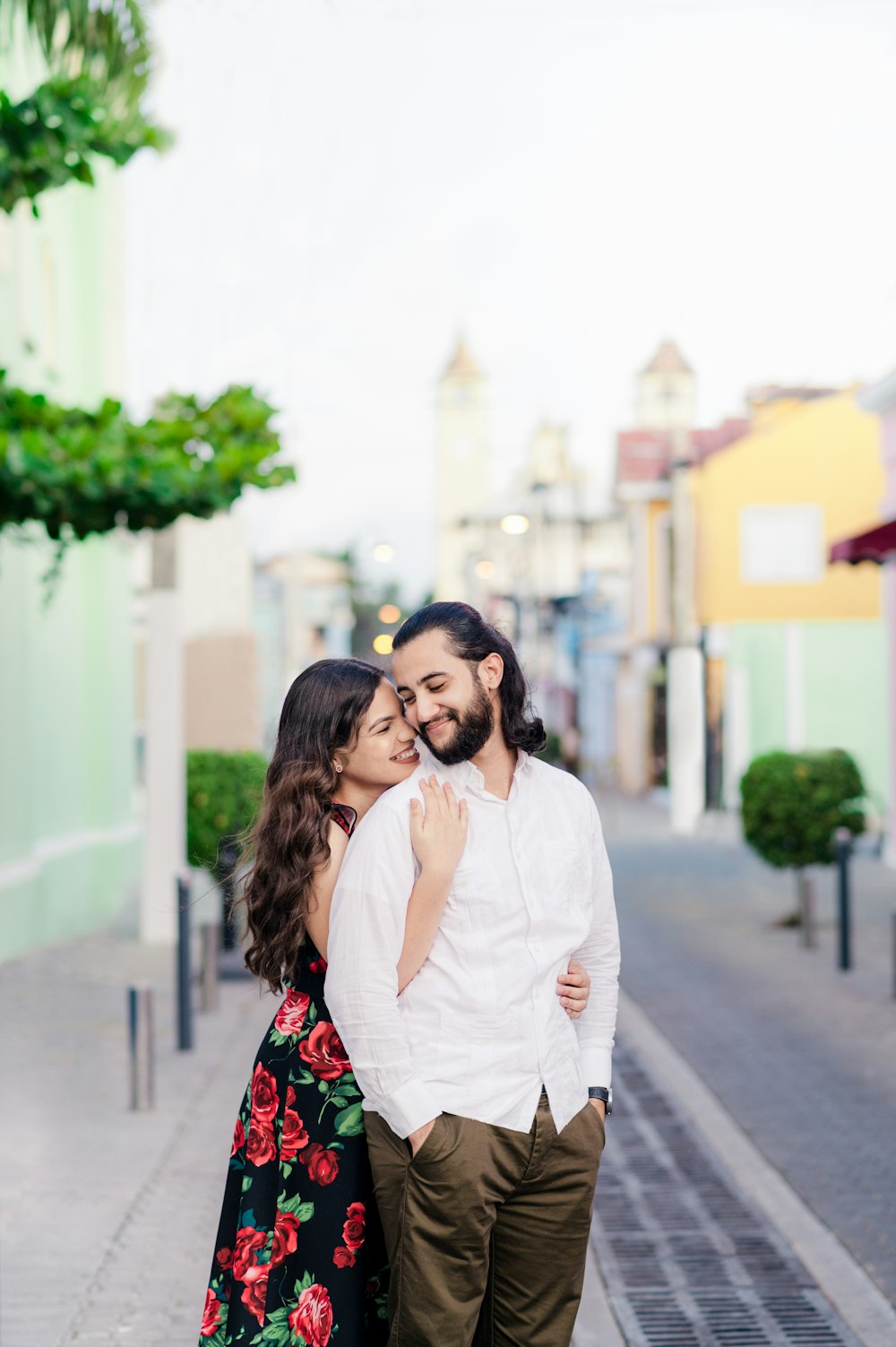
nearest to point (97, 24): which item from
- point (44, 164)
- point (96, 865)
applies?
point (44, 164)

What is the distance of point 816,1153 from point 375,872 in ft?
14.5

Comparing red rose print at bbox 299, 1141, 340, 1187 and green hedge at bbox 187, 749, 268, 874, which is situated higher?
red rose print at bbox 299, 1141, 340, 1187

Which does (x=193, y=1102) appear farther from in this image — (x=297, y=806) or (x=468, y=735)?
(x=468, y=735)

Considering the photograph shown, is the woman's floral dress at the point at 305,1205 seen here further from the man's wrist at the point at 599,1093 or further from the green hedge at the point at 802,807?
the green hedge at the point at 802,807

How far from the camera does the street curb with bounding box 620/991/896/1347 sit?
188 inches

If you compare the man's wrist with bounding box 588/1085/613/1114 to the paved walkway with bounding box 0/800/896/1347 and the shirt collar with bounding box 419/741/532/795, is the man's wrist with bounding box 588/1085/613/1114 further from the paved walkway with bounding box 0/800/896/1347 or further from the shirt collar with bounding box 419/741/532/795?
the paved walkway with bounding box 0/800/896/1347

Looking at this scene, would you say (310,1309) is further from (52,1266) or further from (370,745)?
(52,1266)

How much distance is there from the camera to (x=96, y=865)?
16.4 metres

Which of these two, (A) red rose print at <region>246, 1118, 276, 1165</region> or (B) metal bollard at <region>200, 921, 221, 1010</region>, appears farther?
(B) metal bollard at <region>200, 921, 221, 1010</region>

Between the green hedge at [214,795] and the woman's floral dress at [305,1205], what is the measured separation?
10.1 meters

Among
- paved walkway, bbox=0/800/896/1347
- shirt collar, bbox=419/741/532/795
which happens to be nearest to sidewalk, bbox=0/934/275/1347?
paved walkway, bbox=0/800/896/1347

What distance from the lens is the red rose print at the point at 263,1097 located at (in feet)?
10.6

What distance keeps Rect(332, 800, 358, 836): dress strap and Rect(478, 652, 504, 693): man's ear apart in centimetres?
41

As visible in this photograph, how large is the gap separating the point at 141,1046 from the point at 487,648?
4.76 m
